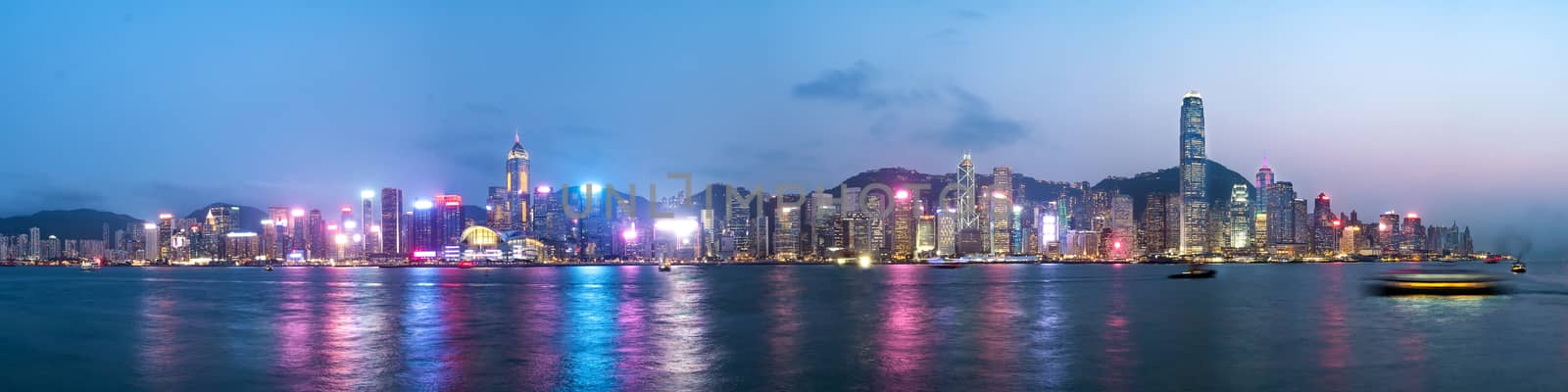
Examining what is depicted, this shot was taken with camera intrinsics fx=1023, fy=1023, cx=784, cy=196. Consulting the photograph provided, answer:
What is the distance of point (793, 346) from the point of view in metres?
39.9

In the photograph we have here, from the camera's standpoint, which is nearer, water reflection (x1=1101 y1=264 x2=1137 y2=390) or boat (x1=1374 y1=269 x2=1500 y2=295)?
water reflection (x1=1101 y1=264 x2=1137 y2=390)

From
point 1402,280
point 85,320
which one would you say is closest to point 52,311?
point 85,320

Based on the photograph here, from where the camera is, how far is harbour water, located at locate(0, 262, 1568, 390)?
2994 cm

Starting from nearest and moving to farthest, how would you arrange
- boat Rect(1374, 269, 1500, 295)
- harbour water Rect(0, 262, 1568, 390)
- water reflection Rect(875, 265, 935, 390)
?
water reflection Rect(875, 265, 935, 390) < harbour water Rect(0, 262, 1568, 390) < boat Rect(1374, 269, 1500, 295)

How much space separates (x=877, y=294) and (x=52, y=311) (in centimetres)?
5902

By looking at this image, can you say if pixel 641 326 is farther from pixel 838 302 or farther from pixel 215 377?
pixel 838 302

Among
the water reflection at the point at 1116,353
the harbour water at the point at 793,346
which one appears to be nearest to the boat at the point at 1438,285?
the harbour water at the point at 793,346

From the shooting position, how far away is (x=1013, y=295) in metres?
83.6

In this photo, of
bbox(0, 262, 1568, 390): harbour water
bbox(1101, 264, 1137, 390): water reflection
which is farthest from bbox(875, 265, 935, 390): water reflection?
bbox(1101, 264, 1137, 390): water reflection

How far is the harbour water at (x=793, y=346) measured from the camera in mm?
29938

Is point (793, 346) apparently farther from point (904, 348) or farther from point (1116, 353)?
point (1116, 353)

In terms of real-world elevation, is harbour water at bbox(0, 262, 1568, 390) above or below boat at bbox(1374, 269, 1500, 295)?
above

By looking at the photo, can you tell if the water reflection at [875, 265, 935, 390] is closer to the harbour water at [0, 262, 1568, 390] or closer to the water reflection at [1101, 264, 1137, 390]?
the harbour water at [0, 262, 1568, 390]

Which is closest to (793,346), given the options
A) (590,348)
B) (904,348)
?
(904,348)
